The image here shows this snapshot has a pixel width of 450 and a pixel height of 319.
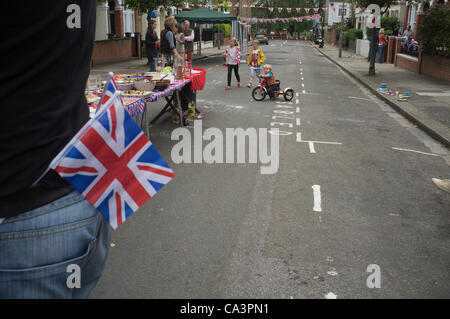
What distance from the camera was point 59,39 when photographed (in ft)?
4.05

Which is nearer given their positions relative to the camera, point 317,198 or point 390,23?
point 317,198

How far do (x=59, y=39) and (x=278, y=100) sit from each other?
1286cm

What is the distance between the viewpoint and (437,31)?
65.2 feet

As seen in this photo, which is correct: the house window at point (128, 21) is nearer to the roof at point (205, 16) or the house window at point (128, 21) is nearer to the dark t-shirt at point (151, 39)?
the roof at point (205, 16)

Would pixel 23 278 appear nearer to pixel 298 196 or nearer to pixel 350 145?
pixel 298 196

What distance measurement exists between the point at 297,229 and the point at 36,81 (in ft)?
12.8

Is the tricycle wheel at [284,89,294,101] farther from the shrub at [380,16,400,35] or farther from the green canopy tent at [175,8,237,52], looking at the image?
the shrub at [380,16,400,35]

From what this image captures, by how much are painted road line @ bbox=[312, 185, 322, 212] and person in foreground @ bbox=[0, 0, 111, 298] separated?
4231 millimetres

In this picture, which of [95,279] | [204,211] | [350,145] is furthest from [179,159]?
[95,279]

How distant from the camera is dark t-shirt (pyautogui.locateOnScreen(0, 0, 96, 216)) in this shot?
3.80 feet

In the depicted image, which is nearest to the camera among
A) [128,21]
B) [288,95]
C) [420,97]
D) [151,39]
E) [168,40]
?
[168,40]

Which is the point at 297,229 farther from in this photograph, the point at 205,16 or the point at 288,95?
the point at 205,16

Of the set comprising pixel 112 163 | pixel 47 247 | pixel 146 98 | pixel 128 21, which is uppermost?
pixel 128 21

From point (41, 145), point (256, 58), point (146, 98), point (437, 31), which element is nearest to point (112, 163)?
point (41, 145)
